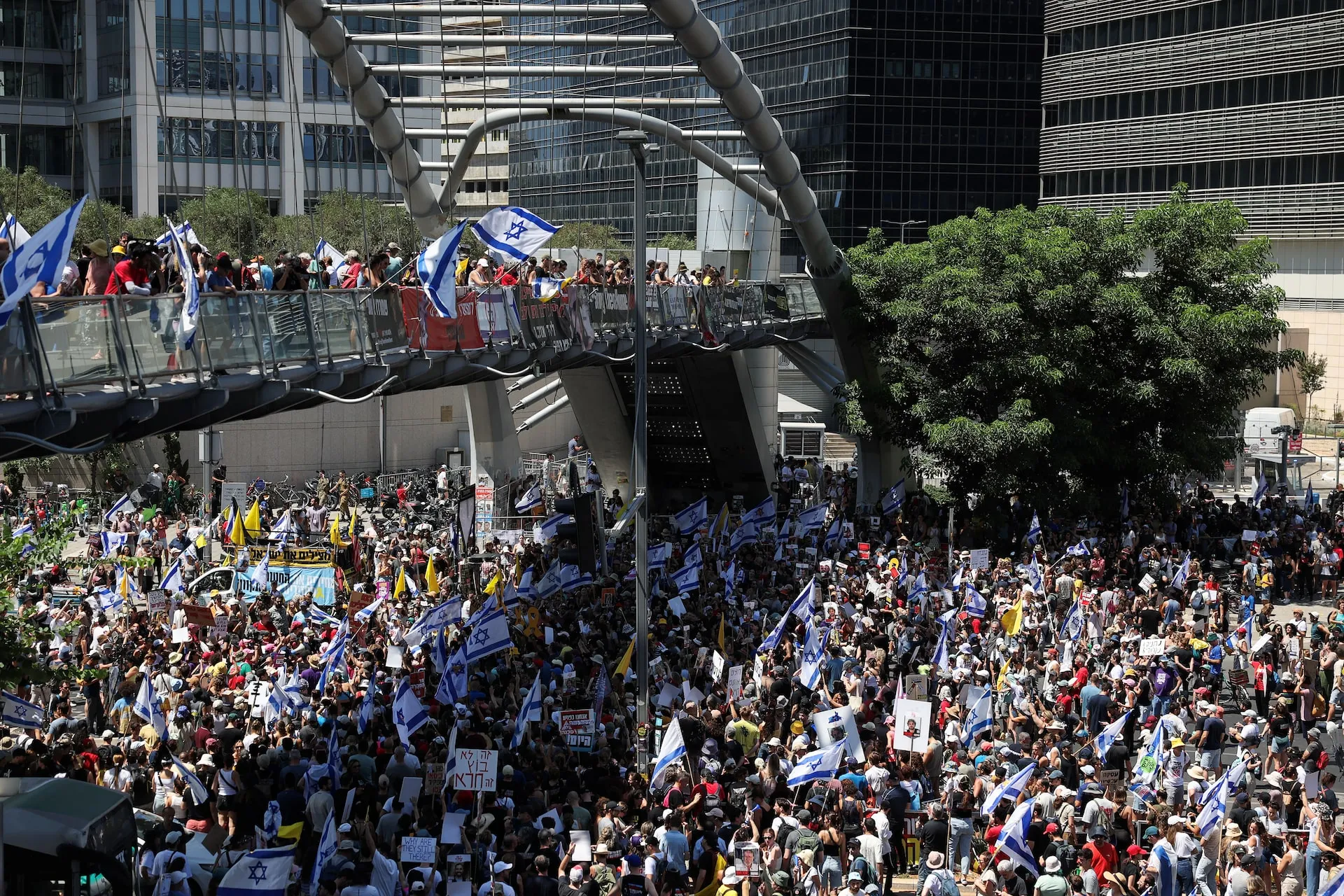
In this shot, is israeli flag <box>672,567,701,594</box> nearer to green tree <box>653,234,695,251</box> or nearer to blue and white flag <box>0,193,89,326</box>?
blue and white flag <box>0,193,89,326</box>

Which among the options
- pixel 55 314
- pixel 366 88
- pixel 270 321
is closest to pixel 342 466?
pixel 366 88

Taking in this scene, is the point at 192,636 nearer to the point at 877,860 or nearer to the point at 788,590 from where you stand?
the point at 788,590

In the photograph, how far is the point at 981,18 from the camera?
8744cm

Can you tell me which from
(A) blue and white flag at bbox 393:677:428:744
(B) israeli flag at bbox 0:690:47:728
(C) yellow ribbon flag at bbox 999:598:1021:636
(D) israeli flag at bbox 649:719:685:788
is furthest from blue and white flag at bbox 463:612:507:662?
(C) yellow ribbon flag at bbox 999:598:1021:636

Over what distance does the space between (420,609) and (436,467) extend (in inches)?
1168

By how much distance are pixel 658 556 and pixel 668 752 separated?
11.4 metres

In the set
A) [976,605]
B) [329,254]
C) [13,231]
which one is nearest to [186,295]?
[13,231]

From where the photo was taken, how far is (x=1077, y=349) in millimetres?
38406

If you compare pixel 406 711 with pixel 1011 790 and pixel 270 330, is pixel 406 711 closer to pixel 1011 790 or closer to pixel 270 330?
pixel 270 330

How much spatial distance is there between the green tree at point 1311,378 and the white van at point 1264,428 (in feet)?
23.6

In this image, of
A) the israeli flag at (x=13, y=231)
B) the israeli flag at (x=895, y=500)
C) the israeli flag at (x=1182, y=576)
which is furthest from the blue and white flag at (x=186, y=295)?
the israeli flag at (x=895, y=500)

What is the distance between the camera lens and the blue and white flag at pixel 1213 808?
16.3m

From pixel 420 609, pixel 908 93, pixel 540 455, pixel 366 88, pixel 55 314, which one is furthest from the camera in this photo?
pixel 908 93

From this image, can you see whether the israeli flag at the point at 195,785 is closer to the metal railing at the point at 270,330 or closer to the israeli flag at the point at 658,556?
the metal railing at the point at 270,330
